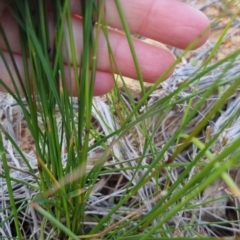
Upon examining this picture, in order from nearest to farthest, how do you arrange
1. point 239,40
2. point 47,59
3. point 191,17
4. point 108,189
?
point 47,59 < point 191,17 < point 108,189 < point 239,40

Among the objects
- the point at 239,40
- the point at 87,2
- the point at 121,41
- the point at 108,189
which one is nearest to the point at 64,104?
the point at 87,2

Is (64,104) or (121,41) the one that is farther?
(121,41)

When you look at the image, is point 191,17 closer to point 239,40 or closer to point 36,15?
point 36,15

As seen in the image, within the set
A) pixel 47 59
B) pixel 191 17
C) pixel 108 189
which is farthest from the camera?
pixel 108 189

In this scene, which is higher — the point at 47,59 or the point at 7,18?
the point at 7,18

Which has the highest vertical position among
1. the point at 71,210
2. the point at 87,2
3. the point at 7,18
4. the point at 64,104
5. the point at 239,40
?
the point at 239,40
